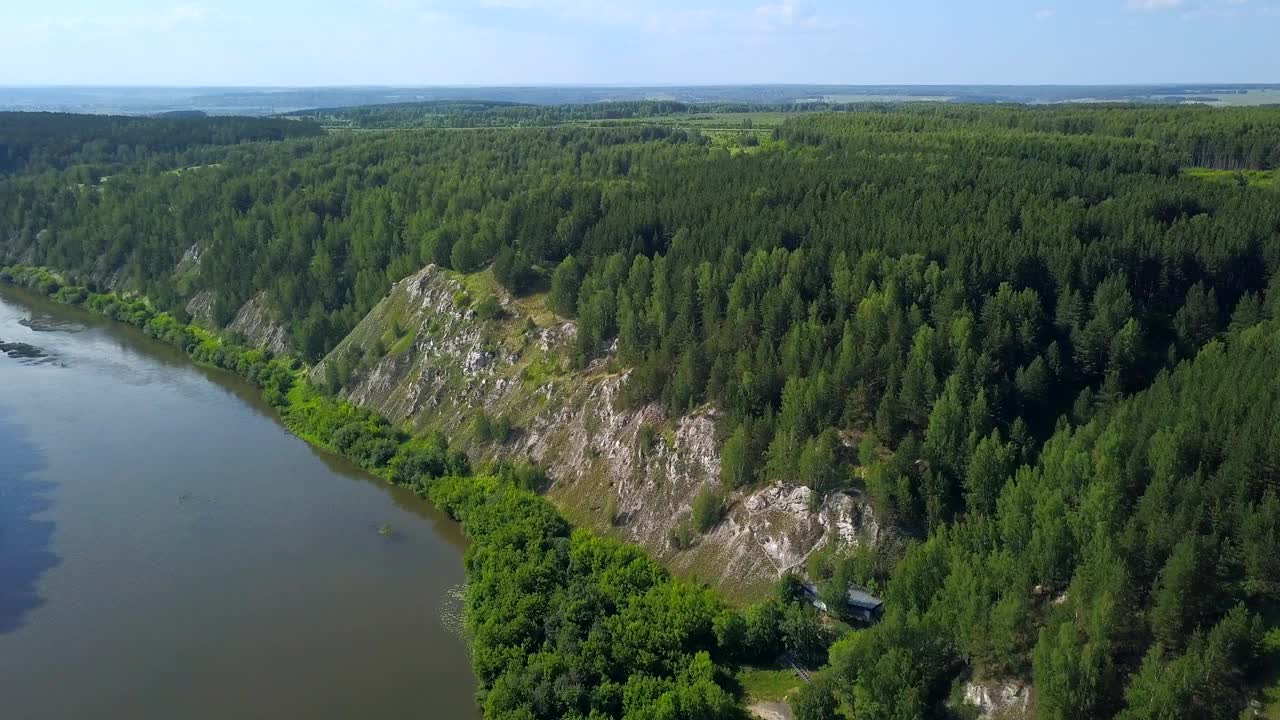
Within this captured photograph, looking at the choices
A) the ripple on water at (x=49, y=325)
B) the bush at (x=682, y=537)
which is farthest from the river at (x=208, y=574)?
the ripple on water at (x=49, y=325)

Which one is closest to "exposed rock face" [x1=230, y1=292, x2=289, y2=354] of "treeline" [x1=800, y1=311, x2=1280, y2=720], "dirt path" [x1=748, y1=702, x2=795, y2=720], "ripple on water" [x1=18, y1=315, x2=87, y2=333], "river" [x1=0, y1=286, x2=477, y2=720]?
"river" [x1=0, y1=286, x2=477, y2=720]

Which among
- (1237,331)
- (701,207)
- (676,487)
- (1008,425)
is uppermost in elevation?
(701,207)

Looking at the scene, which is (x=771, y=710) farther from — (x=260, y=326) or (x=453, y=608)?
(x=260, y=326)

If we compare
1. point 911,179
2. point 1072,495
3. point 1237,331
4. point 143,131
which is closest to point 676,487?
point 1072,495

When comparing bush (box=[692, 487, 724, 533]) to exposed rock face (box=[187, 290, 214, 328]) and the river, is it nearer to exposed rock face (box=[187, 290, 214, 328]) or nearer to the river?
the river

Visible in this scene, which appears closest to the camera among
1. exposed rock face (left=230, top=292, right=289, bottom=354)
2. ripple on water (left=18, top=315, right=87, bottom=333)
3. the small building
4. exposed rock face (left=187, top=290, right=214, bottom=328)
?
the small building

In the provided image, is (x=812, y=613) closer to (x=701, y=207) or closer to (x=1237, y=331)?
(x=1237, y=331)
